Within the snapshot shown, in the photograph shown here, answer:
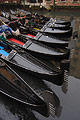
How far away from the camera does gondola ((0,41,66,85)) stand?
4695 mm

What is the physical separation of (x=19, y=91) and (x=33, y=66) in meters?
1.55

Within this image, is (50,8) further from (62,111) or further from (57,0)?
(62,111)

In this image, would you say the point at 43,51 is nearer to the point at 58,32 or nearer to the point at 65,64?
the point at 65,64

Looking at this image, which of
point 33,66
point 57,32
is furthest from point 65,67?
point 57,32

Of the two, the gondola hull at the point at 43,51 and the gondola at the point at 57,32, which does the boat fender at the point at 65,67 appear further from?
the gondola at the point at 57,32

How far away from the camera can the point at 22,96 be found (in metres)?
3.96

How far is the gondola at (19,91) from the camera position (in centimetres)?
360

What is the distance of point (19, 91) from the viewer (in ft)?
13.3

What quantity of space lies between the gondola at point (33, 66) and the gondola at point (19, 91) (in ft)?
2.82

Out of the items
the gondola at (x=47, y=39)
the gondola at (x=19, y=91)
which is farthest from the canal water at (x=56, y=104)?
the gondola at (x=47, y=39)

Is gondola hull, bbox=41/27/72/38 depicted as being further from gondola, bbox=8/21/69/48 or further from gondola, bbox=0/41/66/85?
gondola, bbox=0/41/66/85

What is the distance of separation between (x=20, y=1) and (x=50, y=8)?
865 cm

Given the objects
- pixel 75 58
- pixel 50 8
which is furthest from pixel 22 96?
pixel 50 8

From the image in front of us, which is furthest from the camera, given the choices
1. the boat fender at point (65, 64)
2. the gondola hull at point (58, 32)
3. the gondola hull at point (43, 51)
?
the gondola hull at point (58, 32)
